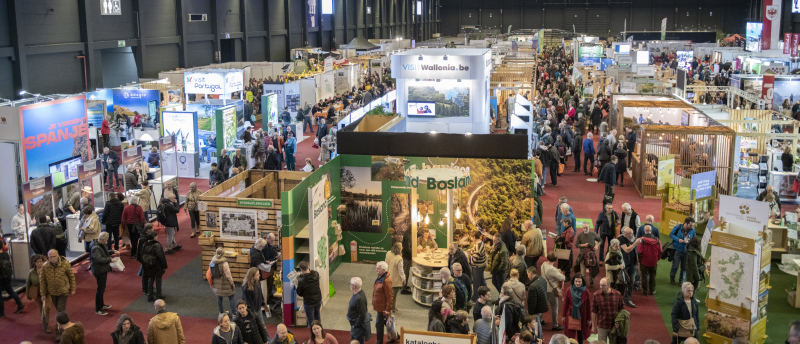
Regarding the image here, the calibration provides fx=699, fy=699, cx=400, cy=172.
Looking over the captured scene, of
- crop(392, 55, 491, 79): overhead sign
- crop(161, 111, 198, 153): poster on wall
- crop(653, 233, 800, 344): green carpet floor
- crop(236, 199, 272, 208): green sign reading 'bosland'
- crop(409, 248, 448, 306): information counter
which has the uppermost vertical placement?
crop(392, 55, 491, 79): overhead sign

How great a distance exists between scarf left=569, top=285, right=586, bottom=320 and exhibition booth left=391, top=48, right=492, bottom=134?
10.1 m

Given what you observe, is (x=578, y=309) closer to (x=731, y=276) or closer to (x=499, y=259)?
(x=499, y=259)

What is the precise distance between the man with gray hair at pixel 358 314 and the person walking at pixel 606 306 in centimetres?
250

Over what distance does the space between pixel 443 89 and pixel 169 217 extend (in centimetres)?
855

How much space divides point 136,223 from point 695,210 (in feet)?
30.6

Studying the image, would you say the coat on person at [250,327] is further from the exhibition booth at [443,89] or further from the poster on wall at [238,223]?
the exhibition booth at [443,89]

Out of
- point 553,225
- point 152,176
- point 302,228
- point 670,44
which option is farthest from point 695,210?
point 670,44

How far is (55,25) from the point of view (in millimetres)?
20594

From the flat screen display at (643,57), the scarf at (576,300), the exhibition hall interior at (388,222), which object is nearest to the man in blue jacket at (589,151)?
the exhibition hall interior at (388,222)

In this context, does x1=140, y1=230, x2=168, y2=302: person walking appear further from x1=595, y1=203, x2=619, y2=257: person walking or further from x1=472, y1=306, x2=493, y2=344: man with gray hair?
x1=595, y1=203, x2=619, y2=257: person walking

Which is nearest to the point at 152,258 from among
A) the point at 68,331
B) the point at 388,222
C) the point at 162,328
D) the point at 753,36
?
the point at 68,331

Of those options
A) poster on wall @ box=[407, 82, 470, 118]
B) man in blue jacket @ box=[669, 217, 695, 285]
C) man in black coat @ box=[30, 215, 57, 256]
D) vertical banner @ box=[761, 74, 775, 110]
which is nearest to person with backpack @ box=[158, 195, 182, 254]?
man in black coat @ box=[30, 215, 57, 256]

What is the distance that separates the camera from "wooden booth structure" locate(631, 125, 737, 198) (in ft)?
47.6

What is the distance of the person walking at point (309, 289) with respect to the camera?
26.6 feet
